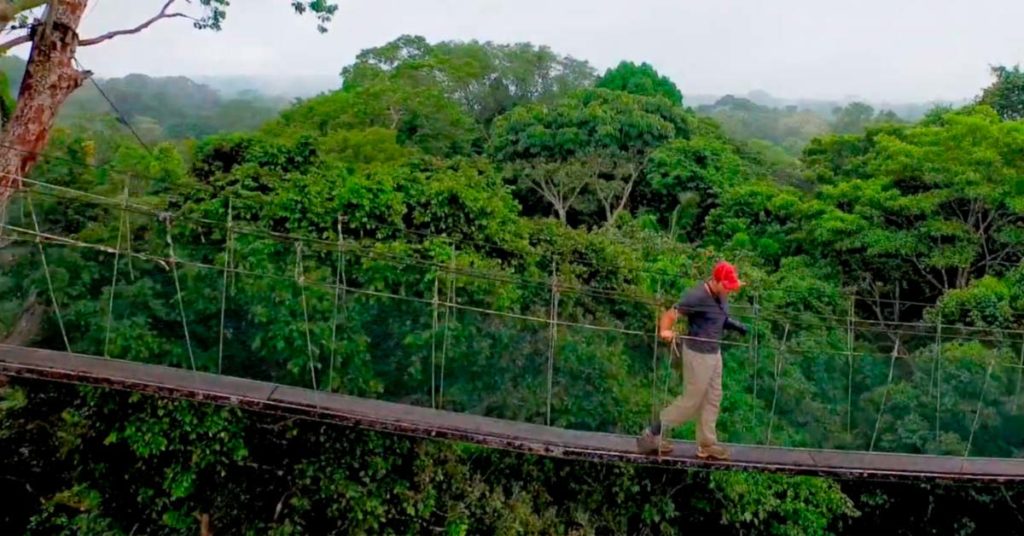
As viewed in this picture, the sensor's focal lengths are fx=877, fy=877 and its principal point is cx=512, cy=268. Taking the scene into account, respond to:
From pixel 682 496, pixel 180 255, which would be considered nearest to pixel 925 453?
pixel 682 496

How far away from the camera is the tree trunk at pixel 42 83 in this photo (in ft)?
15.9

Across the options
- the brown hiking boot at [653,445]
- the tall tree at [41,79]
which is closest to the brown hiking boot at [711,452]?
the brown hiking boot at [653,445]

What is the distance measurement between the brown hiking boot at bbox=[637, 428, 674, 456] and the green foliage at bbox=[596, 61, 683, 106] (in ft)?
47.3

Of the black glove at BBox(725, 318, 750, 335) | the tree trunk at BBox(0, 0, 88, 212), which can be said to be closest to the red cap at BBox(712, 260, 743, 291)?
the black glove at BBox(725, 318, 750, 335)

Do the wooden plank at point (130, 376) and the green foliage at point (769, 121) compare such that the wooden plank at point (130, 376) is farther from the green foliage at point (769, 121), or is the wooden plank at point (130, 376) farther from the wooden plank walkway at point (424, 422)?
the green foliage at point (769, 121)

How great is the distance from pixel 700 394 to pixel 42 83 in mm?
3916

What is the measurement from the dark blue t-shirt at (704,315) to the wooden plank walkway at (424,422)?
2.06 ft

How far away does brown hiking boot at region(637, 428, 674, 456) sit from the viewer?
4023 millimetres

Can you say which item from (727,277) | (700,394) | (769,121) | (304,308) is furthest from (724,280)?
(769,121)

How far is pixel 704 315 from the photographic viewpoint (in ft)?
12.0

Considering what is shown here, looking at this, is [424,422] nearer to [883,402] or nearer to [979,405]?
[883,402]

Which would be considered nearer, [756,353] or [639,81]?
[756,353]

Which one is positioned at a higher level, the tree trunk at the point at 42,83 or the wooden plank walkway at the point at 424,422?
the tree trunk at the point at 42,83

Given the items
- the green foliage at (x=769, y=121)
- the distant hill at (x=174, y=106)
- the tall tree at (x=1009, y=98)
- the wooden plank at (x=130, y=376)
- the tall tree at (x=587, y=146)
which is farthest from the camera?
the green foliage at (x=769, y=121)
